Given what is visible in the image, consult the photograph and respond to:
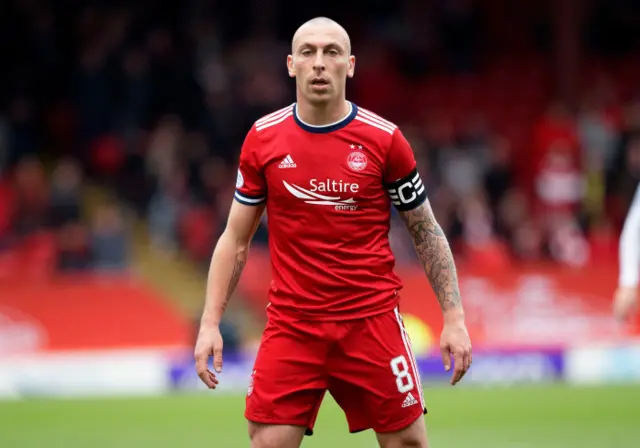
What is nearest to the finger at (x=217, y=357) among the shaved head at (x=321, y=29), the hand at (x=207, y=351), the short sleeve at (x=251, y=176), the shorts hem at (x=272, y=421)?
the hand at (x=207, y=351)

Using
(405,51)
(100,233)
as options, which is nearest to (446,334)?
(100,233)

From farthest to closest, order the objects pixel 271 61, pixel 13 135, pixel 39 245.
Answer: pixel 271 61 < pixel 13 135 < pixel 39 245

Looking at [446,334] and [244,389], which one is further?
[244,389]

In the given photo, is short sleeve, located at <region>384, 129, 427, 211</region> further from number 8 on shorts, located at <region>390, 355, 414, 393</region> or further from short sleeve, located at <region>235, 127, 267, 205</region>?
number 8 on shorts, located at <region>390, 355, 414, 393</region>

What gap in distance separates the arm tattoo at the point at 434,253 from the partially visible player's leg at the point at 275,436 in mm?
929

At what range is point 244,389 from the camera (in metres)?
15.3

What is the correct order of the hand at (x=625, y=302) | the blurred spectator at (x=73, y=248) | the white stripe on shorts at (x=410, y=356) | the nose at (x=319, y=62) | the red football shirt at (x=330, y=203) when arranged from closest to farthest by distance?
the nose at (x=319, y=62), the red football shirt at (x=330, y=203), the white stripe on shorts at (x=410, y=356), the hand at (x=625, y=302), the blurred spectator at (x=73, y=248)

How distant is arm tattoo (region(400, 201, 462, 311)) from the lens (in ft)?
19.8

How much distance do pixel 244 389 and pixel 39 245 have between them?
11.0 feet

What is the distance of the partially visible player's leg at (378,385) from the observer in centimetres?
586

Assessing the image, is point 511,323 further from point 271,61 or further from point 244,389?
point 271,61

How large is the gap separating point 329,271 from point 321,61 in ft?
3.13

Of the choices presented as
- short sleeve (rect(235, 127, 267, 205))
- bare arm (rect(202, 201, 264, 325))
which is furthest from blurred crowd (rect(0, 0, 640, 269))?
short sleeve (rect(235, 127, 267, 205))

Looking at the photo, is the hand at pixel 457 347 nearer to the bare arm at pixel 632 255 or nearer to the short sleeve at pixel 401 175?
the short sleeve at pixel 401 175
